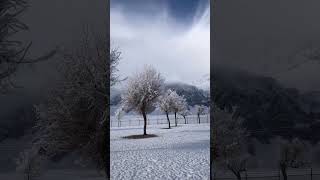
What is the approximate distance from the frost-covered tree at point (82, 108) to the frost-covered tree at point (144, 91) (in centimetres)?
37

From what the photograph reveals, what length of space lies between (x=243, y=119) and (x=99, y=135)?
2383 mm

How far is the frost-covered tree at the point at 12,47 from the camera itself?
734 cm

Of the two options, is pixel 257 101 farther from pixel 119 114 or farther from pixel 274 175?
pixel 119 114

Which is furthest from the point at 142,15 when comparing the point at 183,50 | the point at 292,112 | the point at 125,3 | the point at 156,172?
the point at 292,112

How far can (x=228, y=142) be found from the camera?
26.0 feet

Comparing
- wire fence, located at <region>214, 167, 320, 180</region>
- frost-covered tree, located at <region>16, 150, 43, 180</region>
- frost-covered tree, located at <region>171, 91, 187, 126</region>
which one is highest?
frost-covered tree, located at <region>171, 91, 187, 126</region>

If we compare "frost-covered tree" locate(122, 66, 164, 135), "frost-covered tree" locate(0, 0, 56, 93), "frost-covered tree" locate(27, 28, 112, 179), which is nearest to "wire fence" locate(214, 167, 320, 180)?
"frost-covered tree" locate(122, 66, 164, 135)

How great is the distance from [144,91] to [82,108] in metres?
1.04

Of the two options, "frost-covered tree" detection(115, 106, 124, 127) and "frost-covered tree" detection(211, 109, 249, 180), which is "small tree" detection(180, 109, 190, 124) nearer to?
"frost-covered tree" detection(211, 109, 249, 180)

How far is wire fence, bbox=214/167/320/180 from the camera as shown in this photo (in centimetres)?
795

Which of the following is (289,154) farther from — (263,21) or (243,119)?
(263,21)

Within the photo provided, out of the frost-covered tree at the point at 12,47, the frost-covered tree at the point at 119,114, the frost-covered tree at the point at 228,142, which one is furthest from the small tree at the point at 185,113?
the frost-covered tree at the point at 12,47

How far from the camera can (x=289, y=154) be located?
8.04 m

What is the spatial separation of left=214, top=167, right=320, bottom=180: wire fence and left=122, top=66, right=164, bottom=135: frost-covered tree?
155 centimetres
